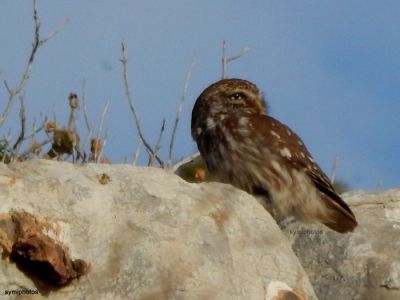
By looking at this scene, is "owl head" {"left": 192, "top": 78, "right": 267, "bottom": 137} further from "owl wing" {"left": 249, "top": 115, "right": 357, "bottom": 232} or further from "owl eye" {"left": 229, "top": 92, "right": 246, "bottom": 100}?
"owl wing" {"left": 249, "top": 115, "right": 357, "bottom": 232}

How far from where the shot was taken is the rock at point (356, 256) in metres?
6.77

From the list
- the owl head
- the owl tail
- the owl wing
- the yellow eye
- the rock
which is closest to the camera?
the rock

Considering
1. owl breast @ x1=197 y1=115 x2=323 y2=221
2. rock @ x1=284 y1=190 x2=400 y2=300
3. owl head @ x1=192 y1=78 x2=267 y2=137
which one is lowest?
rock @ x1=284 y1=190 x2=400 y2=300

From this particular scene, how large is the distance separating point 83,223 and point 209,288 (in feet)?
2.13

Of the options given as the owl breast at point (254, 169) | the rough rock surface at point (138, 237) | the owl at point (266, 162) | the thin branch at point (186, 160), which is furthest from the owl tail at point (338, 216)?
the rough rock surface at point (138, 237)

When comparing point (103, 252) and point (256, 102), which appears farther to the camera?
point (256, 102)

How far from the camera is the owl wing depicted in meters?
7.63

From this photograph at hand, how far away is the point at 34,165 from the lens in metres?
5.19

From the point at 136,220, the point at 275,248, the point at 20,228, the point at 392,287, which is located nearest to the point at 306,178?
the point at 392,287

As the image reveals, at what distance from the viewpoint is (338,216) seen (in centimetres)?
750

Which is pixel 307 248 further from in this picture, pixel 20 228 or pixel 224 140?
pixel 20 228

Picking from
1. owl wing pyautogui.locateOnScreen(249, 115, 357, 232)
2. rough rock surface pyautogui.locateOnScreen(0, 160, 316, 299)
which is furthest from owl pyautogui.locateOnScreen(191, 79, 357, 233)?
rough rock surface pyautogui.locateOnScreen(0, 160, 316, 299)

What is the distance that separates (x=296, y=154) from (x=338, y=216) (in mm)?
602

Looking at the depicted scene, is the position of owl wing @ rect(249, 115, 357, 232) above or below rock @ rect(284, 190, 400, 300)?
above
